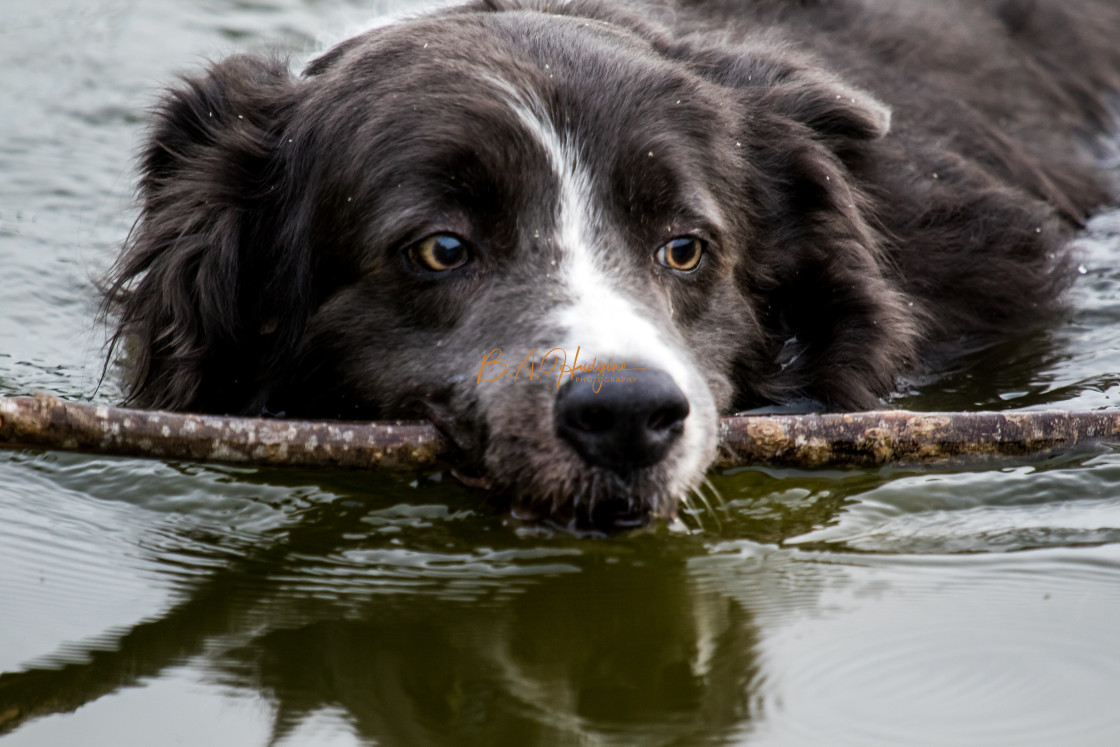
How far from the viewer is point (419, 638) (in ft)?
11.4

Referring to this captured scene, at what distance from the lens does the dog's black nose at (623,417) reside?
3.53 meters

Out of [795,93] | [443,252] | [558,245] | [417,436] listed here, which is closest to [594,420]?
[417,436]

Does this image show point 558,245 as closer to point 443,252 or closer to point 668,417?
point 443,252

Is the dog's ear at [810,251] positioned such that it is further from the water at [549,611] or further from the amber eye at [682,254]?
the water at [549,611]

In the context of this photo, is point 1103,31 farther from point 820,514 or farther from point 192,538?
point 192,538

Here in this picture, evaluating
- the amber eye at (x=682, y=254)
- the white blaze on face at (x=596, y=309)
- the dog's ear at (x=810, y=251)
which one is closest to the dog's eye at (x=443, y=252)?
the white blaze on face at (x=596, y=309)

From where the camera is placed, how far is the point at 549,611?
362cm

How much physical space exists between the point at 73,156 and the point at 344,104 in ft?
14.8

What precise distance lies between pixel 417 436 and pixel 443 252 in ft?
2.26

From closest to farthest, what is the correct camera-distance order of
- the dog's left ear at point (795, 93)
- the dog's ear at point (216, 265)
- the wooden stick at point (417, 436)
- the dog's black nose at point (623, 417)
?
the dog's black nose at point (623, 417)
the wooden stick at point (417, 436)
the dog's ear at point (216, 265)
the dog's left ear at point (795, 93)

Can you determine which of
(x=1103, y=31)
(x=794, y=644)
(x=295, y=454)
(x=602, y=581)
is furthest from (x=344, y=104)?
(x=1103, y=31)

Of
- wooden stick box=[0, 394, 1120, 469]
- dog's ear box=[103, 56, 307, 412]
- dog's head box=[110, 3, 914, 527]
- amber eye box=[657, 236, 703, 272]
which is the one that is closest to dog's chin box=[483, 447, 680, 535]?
dog's head box=[110, 3, 914, 527]

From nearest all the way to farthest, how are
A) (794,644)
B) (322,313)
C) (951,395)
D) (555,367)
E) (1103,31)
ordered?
Result: 1. (794,644)
2. (555,367)
3. (322,313)
4. (951,395)
5. (1103,31)

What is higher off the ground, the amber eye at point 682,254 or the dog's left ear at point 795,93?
the dog's left ear at point 795,93
